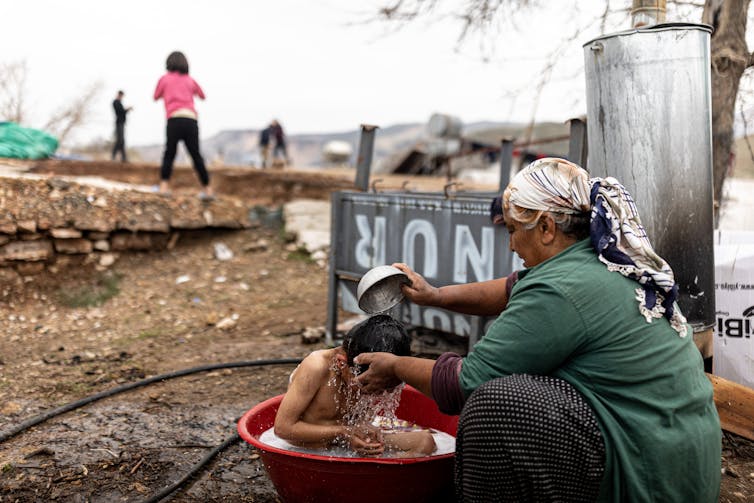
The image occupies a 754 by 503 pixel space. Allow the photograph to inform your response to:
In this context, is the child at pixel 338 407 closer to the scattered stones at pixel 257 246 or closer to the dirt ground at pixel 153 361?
the dirt ground at pixel 153 361

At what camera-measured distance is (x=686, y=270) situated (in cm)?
302

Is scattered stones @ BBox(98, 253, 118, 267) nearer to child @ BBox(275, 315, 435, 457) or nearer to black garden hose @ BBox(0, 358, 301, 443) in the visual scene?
black garden hose @ BBox(0, 358, 301, 443)

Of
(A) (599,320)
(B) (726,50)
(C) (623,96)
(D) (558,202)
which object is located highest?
(B) (726,50)

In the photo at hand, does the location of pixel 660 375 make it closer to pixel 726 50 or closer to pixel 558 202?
pixel 558 202

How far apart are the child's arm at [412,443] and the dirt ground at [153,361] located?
0.62 m

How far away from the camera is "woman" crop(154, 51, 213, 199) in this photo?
7.69 meters

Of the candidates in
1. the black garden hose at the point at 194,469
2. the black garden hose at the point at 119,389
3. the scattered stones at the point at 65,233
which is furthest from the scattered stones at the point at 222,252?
the black garden hose at the point at 194,469

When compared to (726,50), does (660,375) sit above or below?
below

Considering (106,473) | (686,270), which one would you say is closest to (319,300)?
(106,473)

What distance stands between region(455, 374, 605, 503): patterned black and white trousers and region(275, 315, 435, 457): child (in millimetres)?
693

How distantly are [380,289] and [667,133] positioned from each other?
147 cm

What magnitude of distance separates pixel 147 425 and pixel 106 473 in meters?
0.64

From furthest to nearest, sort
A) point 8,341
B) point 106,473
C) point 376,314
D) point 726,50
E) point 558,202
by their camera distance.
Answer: point 8,341 → point 726,50 → point 106,473 → point 376,314 → point 558,202

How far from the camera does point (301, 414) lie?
9.36ft
